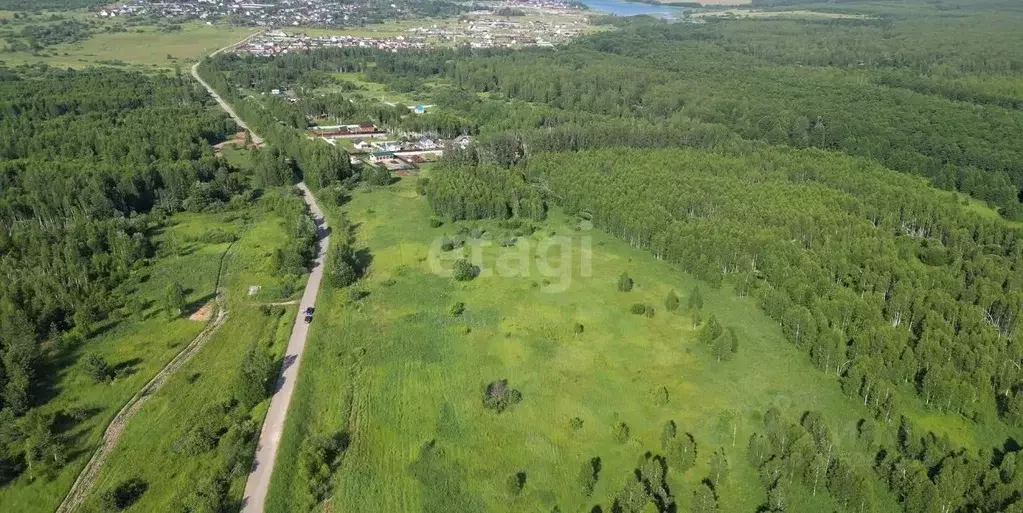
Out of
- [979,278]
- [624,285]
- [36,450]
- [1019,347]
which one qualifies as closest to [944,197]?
[979,278]

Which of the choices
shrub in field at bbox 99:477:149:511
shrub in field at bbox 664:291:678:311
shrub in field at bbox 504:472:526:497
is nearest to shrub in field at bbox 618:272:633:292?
shrub in field at bbox 664:291:678:311

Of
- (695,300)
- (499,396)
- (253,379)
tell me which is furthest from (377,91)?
(499,396)

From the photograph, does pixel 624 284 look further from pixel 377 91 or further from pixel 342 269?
pixel 377 91

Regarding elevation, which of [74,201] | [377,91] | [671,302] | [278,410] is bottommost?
[278,410]

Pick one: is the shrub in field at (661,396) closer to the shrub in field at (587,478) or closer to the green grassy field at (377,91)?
the shrub in field at (587,478)

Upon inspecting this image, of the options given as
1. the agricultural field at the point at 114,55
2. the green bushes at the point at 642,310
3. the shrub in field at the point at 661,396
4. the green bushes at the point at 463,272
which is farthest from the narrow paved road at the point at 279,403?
the agricultural field at the point at 114,55

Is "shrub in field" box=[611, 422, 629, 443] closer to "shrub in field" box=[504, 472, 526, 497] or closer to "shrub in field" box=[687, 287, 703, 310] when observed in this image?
"shrub in field" box=[504, 472, 526, 497]

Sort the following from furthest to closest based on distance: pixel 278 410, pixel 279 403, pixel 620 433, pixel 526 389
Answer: pixel 526 389 < pixel 279 403 < pixel 278 410 < pixel 620 433

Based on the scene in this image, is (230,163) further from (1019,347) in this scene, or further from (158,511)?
(1019,347)
